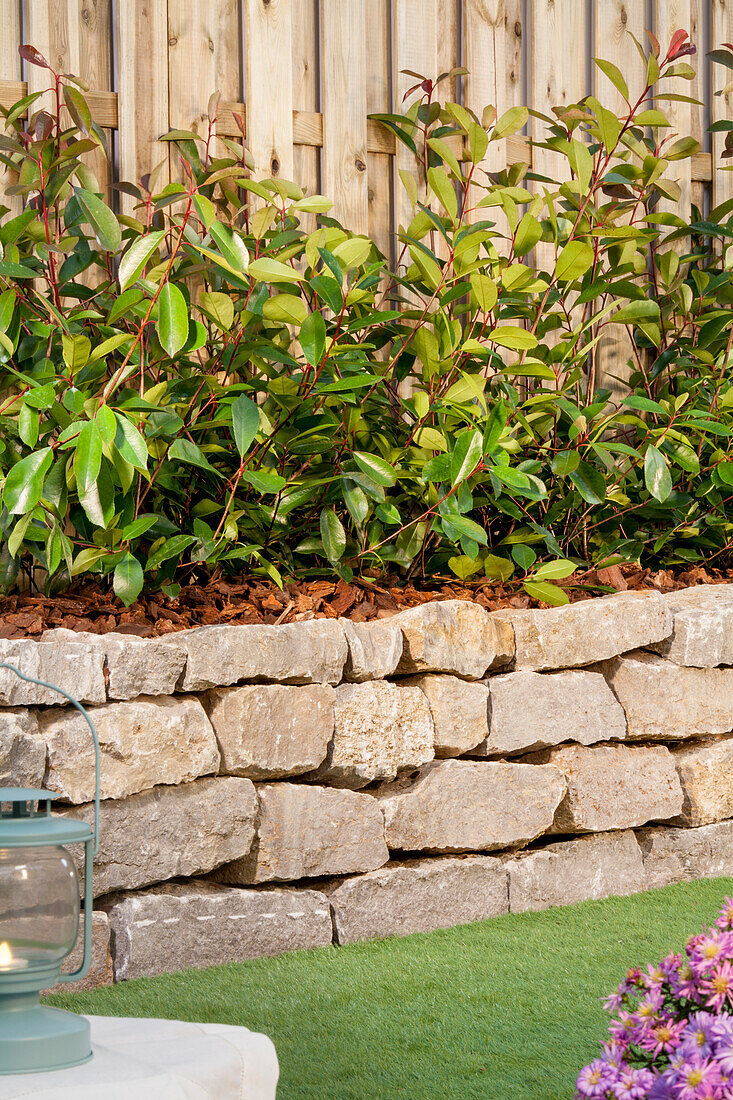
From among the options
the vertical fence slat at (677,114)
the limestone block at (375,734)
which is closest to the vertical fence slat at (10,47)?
the limestone block at (375,734)

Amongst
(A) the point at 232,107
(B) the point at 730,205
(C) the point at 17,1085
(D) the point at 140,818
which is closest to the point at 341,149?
(A) the point at 232,107

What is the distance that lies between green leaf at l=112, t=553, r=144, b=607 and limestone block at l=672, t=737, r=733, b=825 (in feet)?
5.00

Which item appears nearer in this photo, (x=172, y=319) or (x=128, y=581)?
(x=172, y=319)

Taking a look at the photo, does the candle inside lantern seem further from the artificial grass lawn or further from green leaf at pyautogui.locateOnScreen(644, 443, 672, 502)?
green leaf at pyautogui.locateOnScreen(644, 443, 672, 502)

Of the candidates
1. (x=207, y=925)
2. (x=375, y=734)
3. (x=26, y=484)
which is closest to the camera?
(x=26, y=484)

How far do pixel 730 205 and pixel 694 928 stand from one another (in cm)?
214

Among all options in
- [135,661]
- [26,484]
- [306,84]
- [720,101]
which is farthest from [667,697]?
[720,101]

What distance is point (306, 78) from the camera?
9.32ft

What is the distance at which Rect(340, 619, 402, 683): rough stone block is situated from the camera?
235 cm

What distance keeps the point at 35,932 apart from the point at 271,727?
1022 mm

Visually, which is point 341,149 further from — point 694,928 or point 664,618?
point 694,928

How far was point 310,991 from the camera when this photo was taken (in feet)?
6.53

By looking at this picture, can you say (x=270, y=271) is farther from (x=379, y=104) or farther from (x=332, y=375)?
(x=379, y=104)

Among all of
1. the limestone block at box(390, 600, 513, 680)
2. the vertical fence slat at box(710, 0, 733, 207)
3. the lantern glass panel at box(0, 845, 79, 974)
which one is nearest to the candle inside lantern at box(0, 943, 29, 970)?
the lantern glass panel at box(0, 845, 79, 974)
